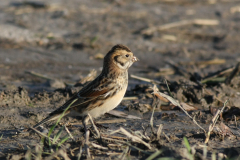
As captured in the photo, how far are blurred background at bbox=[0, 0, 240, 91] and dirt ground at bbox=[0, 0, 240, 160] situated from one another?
30mm

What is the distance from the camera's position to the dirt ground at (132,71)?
5.11 meters

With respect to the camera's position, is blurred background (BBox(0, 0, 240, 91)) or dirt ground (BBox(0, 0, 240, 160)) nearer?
dirt ground (BBox(0, 0, 240, 160))

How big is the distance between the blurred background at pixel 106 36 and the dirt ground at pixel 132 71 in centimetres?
3

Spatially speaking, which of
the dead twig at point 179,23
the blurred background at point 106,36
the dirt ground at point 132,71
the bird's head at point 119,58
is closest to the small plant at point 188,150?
the dirt ground at point 132,71

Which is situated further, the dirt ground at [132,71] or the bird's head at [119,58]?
the bird's head at [119,58]

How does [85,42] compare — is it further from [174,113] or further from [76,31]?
[174,113]

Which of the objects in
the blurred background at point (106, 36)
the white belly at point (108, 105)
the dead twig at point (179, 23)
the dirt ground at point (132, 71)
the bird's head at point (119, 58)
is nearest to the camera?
the dirt ground at point (132, 71)

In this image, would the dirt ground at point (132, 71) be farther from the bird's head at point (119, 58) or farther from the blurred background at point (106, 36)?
the bird's head at point (119, 58)

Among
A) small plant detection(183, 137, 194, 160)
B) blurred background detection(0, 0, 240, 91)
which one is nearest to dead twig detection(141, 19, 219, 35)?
blurred background detection(0, 0, 240, 91)

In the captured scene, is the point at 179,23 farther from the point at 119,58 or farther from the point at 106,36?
the point at 119,58

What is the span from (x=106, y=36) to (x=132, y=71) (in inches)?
101

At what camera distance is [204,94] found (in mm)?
7348

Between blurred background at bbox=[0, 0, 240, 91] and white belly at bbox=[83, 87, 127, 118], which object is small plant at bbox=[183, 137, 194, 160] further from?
blurred background at bbox=[0, 0, 240, 91]

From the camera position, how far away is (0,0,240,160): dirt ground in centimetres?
511
